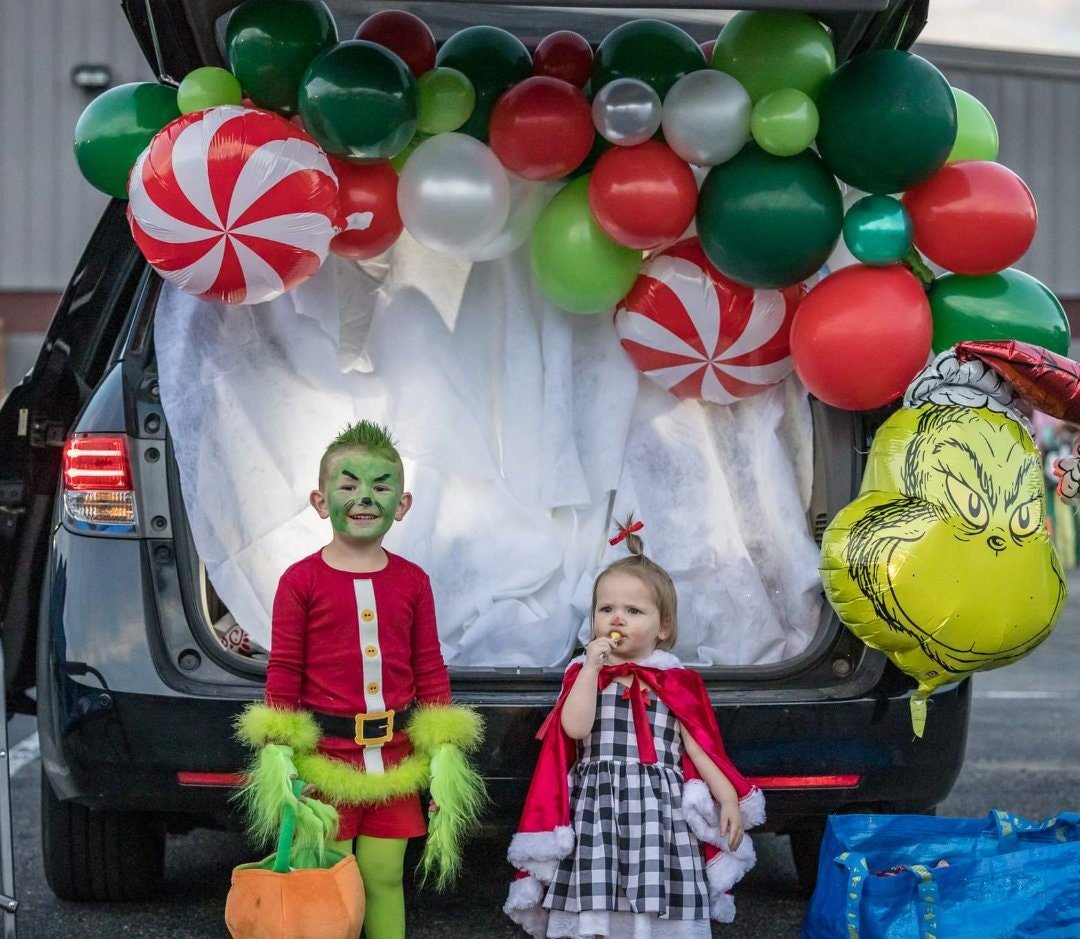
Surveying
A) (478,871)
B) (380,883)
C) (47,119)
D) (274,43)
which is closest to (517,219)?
(274,43)

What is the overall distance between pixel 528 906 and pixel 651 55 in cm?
195

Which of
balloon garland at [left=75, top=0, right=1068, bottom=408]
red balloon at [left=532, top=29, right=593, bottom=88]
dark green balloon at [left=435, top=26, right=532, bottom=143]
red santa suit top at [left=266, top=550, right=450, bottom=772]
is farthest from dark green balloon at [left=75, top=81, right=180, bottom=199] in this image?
red santa suit top at [left=266, top=550, right=450, bottom=772]

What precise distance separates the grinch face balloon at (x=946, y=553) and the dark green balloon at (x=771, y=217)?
0.45 m

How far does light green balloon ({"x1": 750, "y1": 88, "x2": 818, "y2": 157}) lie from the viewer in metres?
3.45

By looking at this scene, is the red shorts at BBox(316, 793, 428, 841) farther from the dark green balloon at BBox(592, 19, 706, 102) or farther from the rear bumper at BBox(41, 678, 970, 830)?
the dark green balloon at BBox(592, 19, 706, 102)

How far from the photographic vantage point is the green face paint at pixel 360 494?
3.17m

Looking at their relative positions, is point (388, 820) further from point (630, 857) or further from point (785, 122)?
point (785, 122)

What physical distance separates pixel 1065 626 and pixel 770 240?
26.9ft

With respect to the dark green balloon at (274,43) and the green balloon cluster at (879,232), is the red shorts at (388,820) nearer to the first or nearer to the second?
the green balloon cluster at (879,232)

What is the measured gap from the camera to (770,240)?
135 inches

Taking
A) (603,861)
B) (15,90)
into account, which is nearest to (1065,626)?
(603,861)

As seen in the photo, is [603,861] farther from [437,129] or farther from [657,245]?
[437,129]

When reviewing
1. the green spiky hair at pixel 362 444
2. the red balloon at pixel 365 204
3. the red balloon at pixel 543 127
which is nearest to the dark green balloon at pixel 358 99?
the red balloon at pixel 365 204

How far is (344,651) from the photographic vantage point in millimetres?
3162
